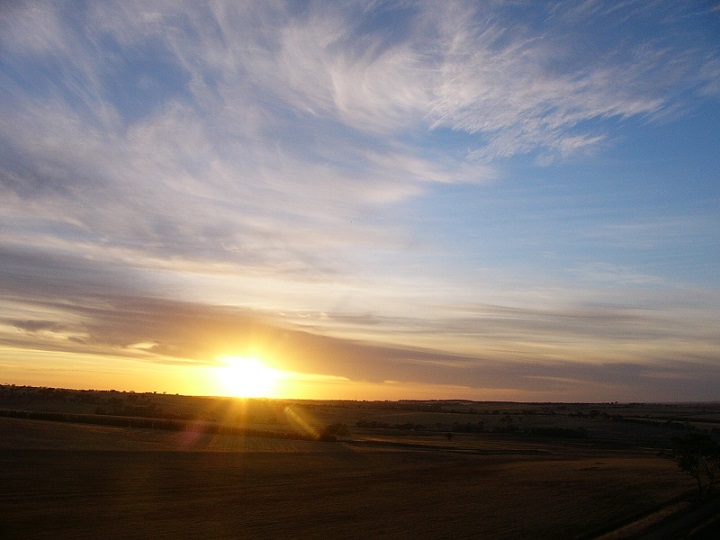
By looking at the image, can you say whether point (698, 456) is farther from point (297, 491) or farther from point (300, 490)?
point (297, 491)

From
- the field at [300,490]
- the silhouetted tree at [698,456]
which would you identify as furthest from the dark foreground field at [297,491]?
the silhouetted tree at [698,456]

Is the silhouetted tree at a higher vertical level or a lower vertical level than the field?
higher

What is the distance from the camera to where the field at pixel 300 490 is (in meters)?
22.1

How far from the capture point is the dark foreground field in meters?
22.0

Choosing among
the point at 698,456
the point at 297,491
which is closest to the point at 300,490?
the point at 297,491

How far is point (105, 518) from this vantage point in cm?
2212

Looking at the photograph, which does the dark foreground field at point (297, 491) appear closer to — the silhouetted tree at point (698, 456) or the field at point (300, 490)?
the field at point (300, 490)

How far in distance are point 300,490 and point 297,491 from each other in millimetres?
368

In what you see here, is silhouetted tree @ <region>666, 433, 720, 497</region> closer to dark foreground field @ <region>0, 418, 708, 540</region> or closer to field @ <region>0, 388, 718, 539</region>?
field @ <region>0, 388, 718, 539</region>

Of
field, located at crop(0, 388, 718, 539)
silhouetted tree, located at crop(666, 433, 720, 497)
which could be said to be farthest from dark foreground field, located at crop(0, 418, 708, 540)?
silhouetted tree, located at crop(666, 433, 720, 497)

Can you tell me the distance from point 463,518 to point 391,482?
1069cm

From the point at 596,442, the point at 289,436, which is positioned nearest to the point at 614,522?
the point at 289,436

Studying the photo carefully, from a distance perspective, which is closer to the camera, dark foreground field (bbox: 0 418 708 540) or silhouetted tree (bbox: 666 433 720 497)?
dark foreground field (bbox: 0 418 708 540)

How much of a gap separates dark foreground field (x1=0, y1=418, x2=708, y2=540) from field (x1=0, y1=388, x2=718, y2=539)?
0.25ft
